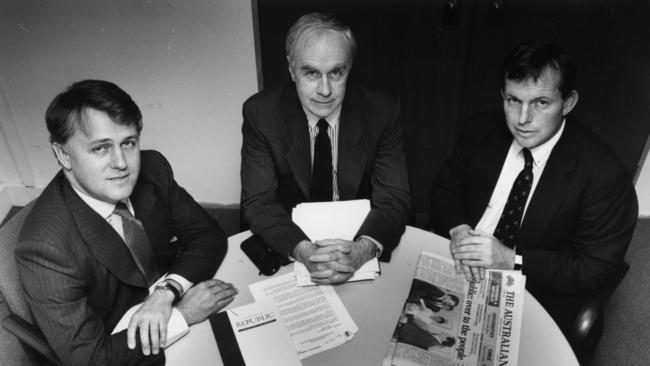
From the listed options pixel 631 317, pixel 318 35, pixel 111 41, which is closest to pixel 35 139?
pixel 111 41

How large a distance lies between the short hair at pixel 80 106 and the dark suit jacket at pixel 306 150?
25.0 inches

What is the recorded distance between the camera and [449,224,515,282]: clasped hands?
1.69 m

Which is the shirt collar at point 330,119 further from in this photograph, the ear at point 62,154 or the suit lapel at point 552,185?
the ear at point 62,154

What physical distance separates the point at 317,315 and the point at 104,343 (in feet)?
1.98

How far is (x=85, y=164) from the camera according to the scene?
58.9 inches

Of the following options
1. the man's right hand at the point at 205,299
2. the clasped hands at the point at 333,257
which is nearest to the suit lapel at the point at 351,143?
the clasped hands at the point at 333,257

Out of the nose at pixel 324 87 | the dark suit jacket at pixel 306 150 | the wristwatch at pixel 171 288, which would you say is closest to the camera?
the wristwatch at pixel 171 288

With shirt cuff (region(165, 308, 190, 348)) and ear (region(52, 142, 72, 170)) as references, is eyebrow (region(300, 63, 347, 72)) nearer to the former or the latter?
ear (region(52, 142, 72, 170))

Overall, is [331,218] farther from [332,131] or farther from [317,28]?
[317,28]

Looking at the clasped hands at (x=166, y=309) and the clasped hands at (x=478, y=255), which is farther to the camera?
the clasped hands at (x=478, y=255)

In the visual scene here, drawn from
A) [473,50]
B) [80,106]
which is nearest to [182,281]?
[80,106]

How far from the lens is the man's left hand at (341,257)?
1.64m

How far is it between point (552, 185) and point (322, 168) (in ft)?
2.95

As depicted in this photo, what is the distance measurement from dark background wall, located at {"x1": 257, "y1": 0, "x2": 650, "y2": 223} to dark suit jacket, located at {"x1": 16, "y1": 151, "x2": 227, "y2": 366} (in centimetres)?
145
